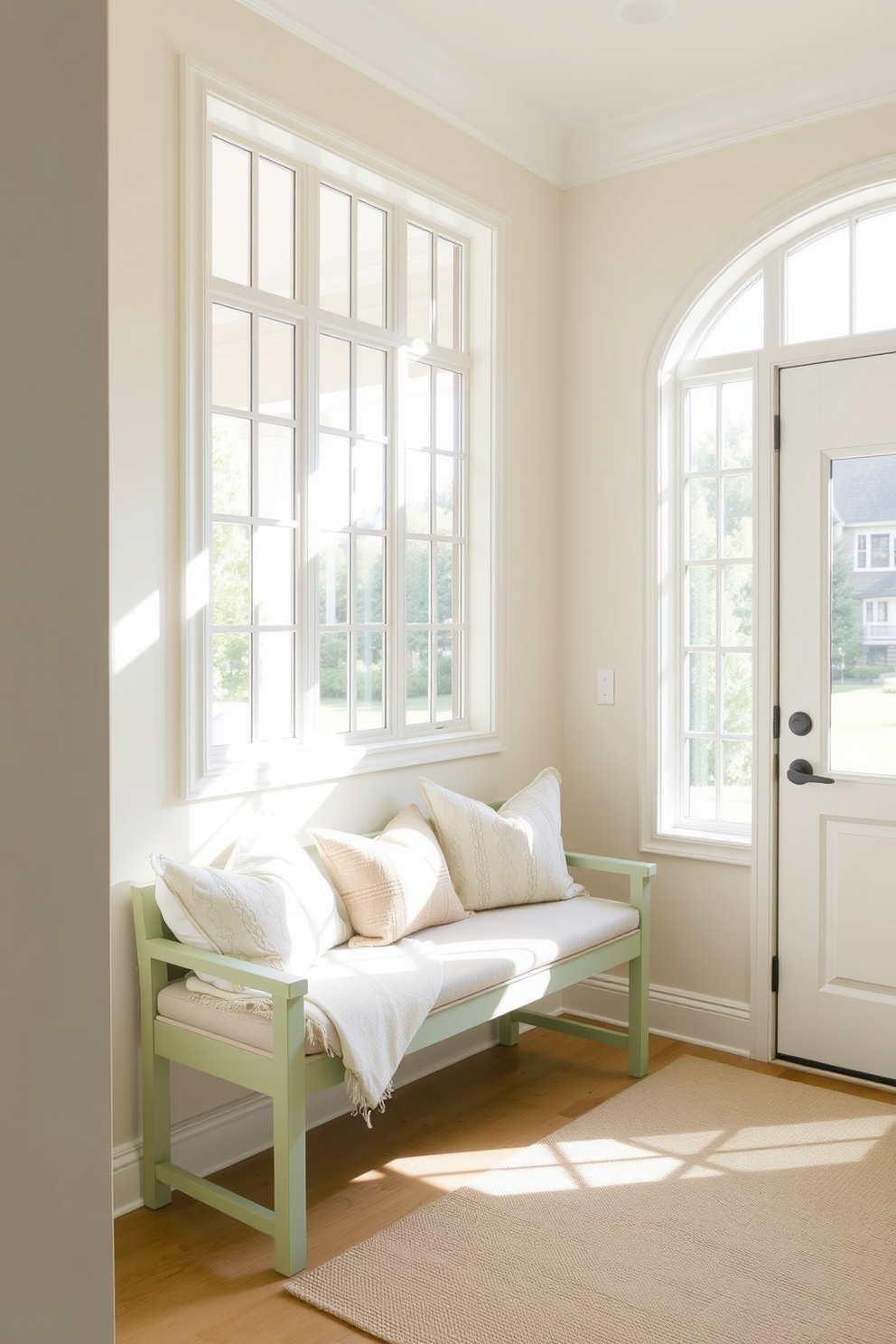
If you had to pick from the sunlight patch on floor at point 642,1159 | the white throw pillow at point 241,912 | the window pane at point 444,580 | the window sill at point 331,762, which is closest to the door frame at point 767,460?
the sunlight patch on floor at point 642,1159

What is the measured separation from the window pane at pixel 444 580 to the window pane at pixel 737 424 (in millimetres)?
1013

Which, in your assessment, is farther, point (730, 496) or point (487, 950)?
point (730, 496)

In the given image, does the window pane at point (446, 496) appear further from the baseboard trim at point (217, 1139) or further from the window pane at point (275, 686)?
the baseboard trim at point (217, 1139)

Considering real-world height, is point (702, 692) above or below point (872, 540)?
below

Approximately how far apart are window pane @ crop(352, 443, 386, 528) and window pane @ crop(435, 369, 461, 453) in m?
0.36

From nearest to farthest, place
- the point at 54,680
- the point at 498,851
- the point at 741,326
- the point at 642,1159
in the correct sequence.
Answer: the point at 54,680 → the point at 642,1159 → the point at 498,851 → the point at 741,326

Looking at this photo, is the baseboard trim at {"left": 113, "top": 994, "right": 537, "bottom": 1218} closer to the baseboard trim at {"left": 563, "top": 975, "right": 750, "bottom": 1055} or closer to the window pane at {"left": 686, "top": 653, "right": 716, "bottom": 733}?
the baseboard trim at {"left": 563, "top": 975, "right": 750, "bottom": 1055}

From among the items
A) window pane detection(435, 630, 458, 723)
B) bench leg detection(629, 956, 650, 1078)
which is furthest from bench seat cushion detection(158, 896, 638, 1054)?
window pane detection(435, 630, 458, 723)

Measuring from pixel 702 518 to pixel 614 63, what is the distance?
1.49 metres

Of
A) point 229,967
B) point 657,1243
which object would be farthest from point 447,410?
point 657,1243

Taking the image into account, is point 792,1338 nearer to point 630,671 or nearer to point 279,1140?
point 279,1140

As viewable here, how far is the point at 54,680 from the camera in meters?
0.35

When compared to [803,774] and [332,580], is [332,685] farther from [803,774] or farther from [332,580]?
[803,774]

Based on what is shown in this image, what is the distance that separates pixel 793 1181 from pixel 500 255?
300 cm
